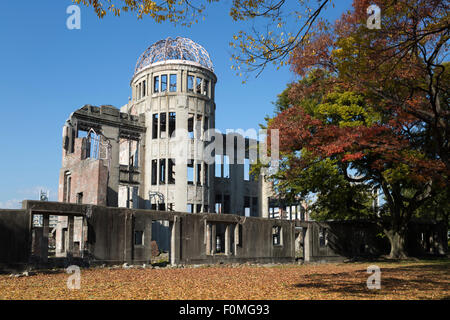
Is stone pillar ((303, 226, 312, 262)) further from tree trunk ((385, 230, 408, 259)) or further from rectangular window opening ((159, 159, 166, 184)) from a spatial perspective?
rectangular window opening ((159, 159, 166, 184))

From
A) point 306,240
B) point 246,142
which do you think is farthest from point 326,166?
point 246,142

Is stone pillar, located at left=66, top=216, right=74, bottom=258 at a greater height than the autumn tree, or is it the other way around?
the autumn tree

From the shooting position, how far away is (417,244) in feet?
117

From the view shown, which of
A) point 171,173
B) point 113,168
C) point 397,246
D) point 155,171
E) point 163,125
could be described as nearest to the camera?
point 397,246

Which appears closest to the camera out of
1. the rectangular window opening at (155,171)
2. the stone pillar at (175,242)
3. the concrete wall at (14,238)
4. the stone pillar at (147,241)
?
the concrete wall at (14,238)

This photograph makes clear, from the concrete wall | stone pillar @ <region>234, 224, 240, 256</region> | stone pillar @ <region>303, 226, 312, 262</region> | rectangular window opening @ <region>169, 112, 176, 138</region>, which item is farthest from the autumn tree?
rectangular window opening @ <region>169, 112, 176, 138</region>

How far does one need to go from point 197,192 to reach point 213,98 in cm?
872

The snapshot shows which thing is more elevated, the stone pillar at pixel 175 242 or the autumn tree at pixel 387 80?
the autumn tree at pixel 387 80

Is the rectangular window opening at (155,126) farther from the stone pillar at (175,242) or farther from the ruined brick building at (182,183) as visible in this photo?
the stone pillar at (175,242)

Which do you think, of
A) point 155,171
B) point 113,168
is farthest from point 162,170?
point 113,168

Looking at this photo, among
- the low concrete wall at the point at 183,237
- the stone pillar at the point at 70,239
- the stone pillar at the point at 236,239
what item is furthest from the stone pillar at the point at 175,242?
the stone pillar at the point at 70,239

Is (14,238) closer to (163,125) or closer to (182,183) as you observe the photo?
(182,183)
